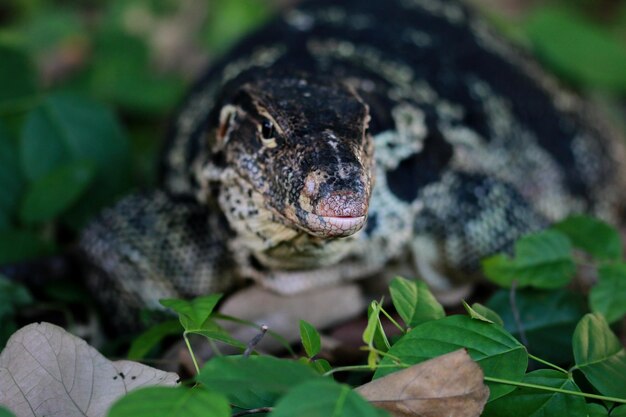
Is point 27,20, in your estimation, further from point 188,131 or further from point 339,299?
point 339,299

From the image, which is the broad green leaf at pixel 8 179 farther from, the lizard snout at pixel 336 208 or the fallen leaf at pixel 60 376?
the lizard snout at pixel 336 208

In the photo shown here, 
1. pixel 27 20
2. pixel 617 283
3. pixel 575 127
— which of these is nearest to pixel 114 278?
pixel 617 283

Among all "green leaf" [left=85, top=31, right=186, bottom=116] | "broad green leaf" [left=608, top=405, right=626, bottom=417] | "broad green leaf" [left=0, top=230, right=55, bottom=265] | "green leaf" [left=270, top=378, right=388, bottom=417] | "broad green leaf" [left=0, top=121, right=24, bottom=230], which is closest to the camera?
"green leaf" [left=270, top=378, right=388, bottom=417]

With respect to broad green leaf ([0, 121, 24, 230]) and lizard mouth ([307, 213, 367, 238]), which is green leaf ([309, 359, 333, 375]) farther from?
broad green leaf ([0, 121, 24, 230])

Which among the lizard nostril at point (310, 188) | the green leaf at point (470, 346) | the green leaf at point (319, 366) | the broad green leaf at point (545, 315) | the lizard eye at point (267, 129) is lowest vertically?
the broad green leaf at point (545, 315)

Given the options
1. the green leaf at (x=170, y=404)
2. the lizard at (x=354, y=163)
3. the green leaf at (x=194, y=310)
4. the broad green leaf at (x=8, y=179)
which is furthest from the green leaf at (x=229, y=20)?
the green leaf at (x=170, y=404)

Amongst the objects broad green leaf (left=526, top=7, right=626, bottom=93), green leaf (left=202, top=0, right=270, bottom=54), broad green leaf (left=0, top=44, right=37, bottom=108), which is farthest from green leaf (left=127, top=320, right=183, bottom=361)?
green leaf (left=202, top=0, right=270, bottom=54)

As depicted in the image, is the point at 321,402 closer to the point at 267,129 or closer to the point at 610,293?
the point at 267,129
